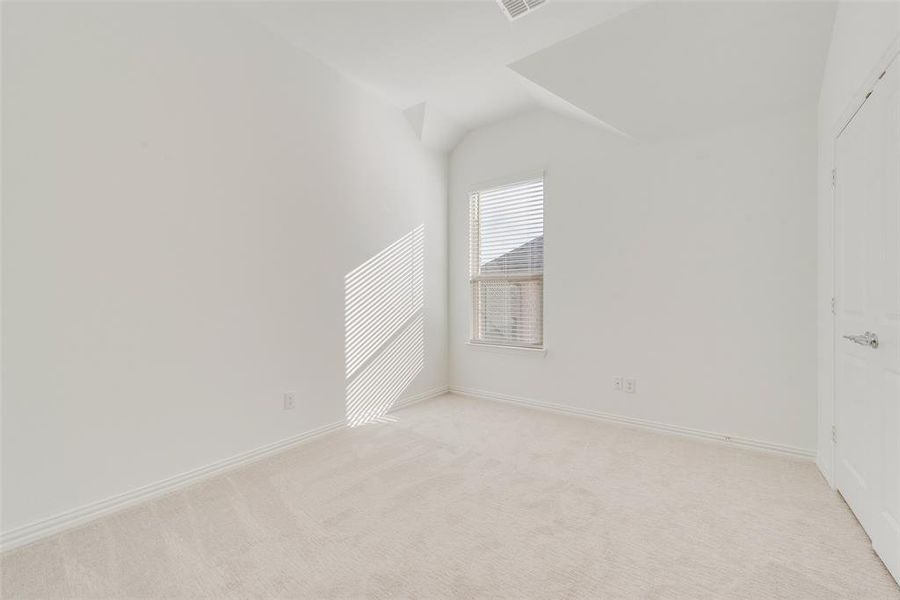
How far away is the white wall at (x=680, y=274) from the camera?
2.78 metres

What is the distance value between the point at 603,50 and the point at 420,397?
3325 mm

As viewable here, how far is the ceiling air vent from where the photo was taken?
7.84 feet

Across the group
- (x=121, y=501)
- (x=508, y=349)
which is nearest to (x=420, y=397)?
(x=508, y=349)

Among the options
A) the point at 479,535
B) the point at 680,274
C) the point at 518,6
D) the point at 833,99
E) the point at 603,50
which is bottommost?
the point at 479,535

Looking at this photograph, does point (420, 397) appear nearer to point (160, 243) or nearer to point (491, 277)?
point (491, 277)

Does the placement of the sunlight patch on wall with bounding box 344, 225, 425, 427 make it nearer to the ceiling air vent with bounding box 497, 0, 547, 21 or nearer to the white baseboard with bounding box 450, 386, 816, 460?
the white baseboard with bounding box 450, 386, 816, 460

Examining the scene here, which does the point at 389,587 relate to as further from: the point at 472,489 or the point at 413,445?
the point at 413,445

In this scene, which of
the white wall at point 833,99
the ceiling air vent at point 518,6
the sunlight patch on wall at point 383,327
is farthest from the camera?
the sunlight patch on wall at point 383,327

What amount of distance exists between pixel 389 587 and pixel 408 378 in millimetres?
2567

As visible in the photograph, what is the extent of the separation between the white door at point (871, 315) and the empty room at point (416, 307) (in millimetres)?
23

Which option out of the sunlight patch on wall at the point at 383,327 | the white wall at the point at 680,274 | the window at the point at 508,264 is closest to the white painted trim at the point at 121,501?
the sunlight patch on wall at the point at 383,327

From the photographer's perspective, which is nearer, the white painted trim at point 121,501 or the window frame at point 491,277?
the white painted trim at point 121,501

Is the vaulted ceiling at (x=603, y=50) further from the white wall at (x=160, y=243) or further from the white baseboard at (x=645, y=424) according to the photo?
the white baseboard at (x=645, y=424)

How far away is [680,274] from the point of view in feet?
10.5
